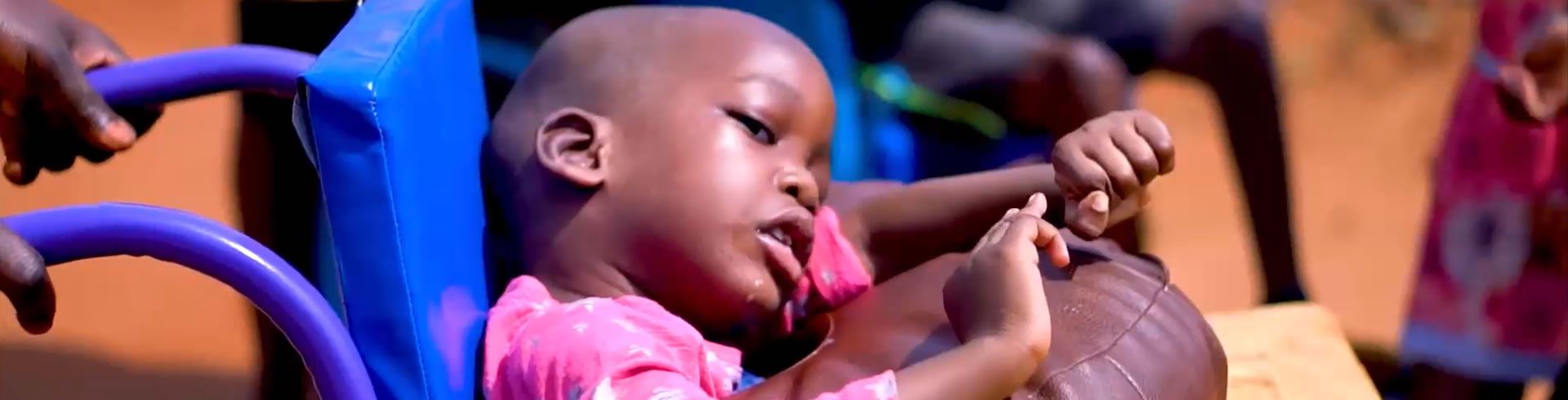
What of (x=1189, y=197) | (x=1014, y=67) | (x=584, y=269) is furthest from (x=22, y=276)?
(x=1189, y=197)

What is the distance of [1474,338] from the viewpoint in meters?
1.43

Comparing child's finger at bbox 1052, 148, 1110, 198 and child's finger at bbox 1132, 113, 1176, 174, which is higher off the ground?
child's finger at bbox 1132, 113, 1176, 174

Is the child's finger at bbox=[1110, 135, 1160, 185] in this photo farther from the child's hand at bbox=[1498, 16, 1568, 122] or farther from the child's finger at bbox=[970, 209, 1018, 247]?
the child's hand at bbox=[1498, 16, 1568, 122]

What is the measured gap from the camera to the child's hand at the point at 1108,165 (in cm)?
84

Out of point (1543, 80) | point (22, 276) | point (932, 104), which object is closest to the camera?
point (22, 276)

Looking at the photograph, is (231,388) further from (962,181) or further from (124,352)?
(962,181)

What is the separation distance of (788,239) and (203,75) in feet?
1.23

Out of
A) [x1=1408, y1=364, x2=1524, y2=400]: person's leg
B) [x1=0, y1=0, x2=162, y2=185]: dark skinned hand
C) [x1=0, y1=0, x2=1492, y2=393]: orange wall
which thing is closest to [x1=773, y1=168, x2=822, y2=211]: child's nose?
[x1=0, y1=0, x2=162, y2=185]: dark skinned hand

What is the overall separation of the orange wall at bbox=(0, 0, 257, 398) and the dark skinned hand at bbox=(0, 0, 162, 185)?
687mm

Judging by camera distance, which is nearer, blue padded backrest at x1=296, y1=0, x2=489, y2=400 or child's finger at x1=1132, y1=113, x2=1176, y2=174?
blue padded backrest at x1=296, y1=0, x2=489, y2=400

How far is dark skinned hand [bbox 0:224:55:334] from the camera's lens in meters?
0.70

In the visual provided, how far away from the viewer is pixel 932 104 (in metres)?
1.55

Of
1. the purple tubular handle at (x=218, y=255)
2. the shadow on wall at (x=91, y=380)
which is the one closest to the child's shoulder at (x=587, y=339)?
the purple tubular handle at (x=218, y=255)

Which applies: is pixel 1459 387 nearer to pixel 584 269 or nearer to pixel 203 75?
pixel 584 269
